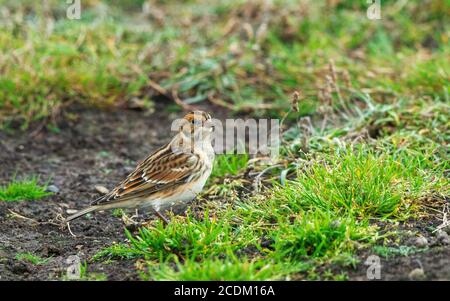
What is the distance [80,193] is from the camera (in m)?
8.59

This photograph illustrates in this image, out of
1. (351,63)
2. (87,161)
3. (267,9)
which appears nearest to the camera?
(87,161)

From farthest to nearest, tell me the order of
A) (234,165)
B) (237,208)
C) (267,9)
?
(267,9)
(234,165)
(237,208)

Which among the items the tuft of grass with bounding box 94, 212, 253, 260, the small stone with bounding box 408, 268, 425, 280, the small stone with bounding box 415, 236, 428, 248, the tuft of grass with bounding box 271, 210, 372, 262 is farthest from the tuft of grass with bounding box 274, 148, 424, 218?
the small stone with bounding box 408, 268, 425, 280

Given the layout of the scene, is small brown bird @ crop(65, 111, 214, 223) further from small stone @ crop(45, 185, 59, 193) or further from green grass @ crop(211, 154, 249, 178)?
small stone @ crop(45, 185, 59, 193)

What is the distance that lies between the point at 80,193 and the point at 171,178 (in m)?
1.49

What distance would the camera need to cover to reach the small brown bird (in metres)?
7.41

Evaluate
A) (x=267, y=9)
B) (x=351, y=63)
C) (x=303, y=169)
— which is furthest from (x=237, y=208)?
(x=267, y=9)

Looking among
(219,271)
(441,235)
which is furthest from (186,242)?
(441,235)

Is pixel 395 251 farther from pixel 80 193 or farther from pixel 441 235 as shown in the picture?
pixel 80 193

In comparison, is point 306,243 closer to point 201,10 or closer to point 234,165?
point 234,165

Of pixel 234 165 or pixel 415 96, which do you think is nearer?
pixel 234 165
